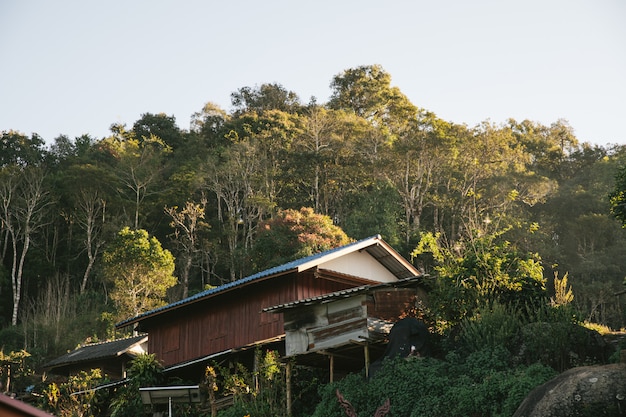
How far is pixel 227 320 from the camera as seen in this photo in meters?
25.6

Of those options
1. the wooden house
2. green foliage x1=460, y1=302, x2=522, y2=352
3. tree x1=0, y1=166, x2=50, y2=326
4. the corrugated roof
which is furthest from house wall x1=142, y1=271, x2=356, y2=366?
tree x1=0, y1=166, x2=50, y2=326

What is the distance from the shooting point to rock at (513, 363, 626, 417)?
13586 millimetres

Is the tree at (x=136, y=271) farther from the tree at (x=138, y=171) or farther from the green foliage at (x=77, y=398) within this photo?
the green foliage at (x=77, y=398)

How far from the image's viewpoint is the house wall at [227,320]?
24438 millimetres

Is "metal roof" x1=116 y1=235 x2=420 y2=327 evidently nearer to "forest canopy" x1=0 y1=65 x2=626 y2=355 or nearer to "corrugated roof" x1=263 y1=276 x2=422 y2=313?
"corrugated roof" x1=263 y1=276 x2=422 y2=313

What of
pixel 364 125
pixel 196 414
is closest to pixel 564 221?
pixel 364 125

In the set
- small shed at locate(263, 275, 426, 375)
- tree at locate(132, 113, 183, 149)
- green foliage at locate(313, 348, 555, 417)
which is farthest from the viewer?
tree at locate(132, 113, 183, 149)

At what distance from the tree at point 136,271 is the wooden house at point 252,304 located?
8861mm

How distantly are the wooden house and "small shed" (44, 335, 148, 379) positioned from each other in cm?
237

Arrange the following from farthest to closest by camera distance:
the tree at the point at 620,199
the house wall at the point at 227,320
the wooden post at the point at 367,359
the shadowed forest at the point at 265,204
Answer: the shadowed forest at the point at 265,204
the house wall at the point at 227,320
the wooden post at the point at 367,359
the tree at the point at 620,199

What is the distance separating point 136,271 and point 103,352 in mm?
7352

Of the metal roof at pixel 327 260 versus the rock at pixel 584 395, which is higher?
the metal roof at pixel 327 260

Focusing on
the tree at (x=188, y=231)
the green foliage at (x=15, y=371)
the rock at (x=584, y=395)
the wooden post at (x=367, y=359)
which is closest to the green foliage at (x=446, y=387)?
the wooden post at (x=367, y=359)

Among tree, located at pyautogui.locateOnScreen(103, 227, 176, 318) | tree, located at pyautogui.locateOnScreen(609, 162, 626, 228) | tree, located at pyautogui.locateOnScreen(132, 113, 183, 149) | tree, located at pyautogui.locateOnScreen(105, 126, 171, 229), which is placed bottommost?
tree, located at pyautogui.locateOnScreen(609, 162, 626, 228)
